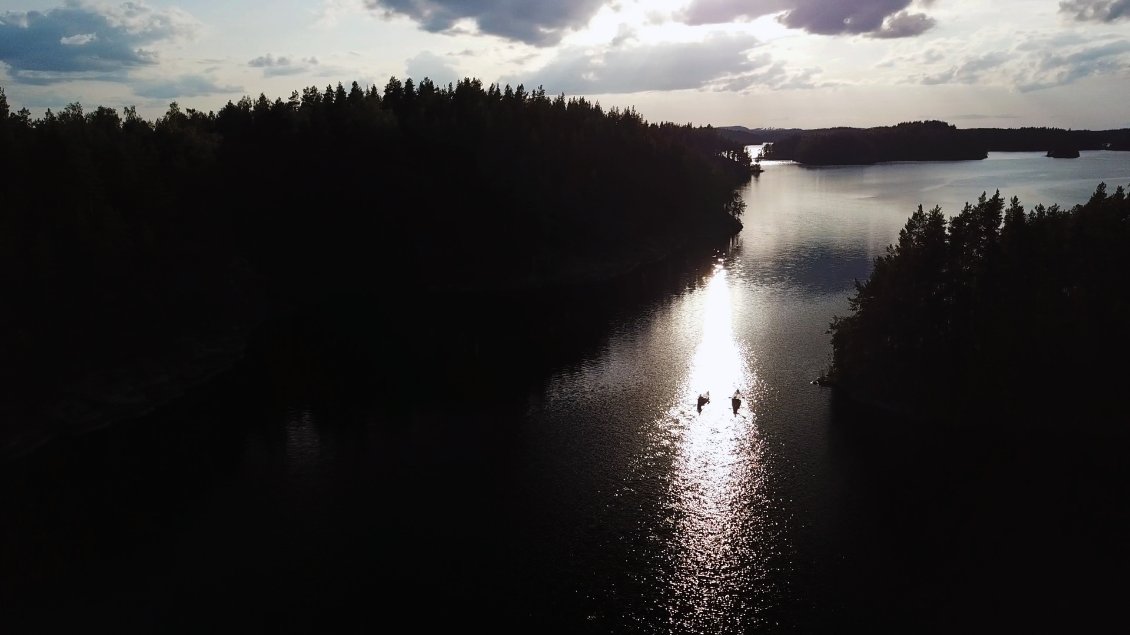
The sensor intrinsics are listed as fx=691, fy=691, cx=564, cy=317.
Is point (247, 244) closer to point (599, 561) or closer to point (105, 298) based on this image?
point (105, 298)

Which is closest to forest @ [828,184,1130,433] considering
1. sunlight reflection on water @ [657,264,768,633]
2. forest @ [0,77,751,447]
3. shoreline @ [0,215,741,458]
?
sunlight reflection on water @ [657,264,768,633]

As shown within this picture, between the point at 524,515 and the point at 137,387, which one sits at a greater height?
the point at 137,387

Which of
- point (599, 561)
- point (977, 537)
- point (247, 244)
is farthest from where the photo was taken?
point (247, 244)

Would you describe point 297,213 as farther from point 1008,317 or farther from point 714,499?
point 1008,317

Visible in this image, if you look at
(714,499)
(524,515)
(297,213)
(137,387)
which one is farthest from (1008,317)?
(297,213)

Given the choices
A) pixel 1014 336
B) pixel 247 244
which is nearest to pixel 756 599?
pixel 1014 336
